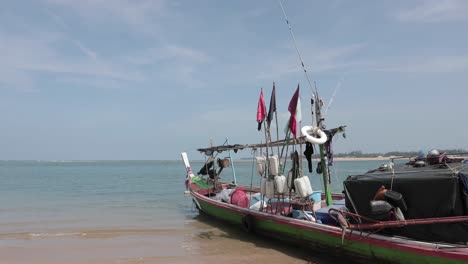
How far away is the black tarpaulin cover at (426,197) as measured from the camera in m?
6.43

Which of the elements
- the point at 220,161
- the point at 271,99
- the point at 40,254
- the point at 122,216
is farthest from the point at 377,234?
the point at 122,216

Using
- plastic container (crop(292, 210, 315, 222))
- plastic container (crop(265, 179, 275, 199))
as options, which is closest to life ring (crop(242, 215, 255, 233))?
plastic container (crop(265, 179, 275, 199))

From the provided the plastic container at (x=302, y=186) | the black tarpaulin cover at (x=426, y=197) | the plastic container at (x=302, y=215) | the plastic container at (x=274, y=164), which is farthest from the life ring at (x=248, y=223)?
the black tarpaulin cover at (x=426, y=197)

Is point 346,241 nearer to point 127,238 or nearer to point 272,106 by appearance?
point 272,106

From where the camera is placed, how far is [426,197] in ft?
22.1

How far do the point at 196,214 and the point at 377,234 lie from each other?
10.5 metres

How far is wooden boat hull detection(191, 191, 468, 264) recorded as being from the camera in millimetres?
6320

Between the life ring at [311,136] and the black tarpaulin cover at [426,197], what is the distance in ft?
5.16

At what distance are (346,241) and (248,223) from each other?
12.5 ft

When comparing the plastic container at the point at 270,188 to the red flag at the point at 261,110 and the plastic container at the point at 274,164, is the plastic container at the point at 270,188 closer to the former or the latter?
the plastic container at the point at 274,164

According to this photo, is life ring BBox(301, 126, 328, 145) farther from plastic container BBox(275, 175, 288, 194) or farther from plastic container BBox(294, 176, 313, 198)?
plastic container BBox(275, 175, 288, 194)

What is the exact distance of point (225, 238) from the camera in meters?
11.5

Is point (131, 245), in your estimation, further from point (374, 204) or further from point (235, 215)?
point (374, 204)

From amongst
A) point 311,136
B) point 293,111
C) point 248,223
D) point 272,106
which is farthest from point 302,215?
point 272,106
